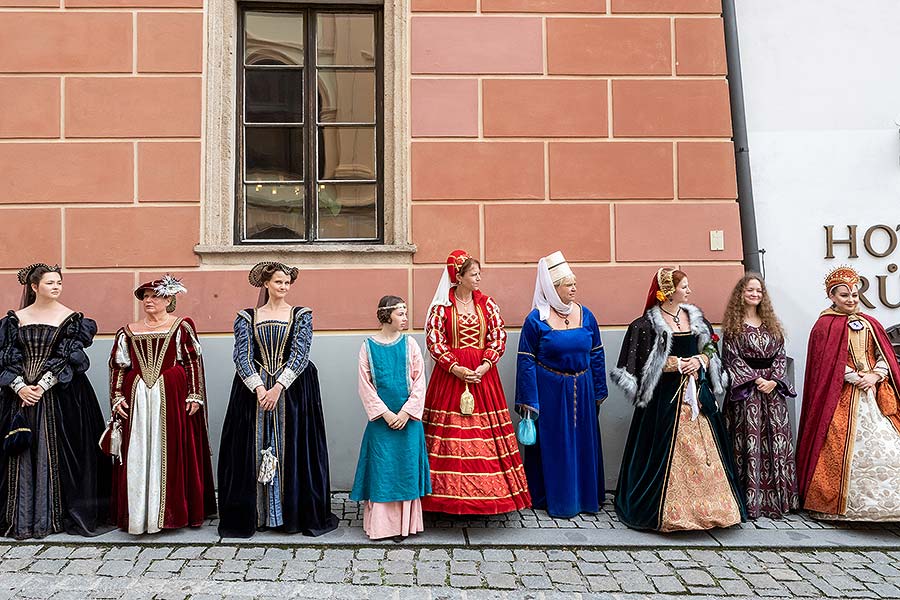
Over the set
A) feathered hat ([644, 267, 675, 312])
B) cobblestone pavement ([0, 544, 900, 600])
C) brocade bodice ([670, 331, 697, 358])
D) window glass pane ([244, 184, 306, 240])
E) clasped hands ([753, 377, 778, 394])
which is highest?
window glass pane ([244, 184, 306, 240])

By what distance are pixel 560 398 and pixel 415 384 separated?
1.07 meters

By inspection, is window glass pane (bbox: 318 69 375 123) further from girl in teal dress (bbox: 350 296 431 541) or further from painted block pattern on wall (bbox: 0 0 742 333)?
girl in teal dress (bbox: 350 296 431 541)

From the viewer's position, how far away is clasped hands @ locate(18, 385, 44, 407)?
420 centimetres

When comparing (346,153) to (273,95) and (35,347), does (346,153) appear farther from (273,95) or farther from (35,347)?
(35,347)

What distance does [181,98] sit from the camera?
17.4 feet

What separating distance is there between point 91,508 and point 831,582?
426 cm

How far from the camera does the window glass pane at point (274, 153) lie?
559 centimetres

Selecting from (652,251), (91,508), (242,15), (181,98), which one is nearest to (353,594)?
(91,508)

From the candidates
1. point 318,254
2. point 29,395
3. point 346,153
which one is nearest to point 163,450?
point 29,395

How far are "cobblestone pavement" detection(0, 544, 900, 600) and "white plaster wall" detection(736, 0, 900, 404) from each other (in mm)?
2241

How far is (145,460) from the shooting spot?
4254mm

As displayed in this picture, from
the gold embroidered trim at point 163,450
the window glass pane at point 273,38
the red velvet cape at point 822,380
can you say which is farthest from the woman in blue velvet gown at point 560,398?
the window glass pane at point 273,38

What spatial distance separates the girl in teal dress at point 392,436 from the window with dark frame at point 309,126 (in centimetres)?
147

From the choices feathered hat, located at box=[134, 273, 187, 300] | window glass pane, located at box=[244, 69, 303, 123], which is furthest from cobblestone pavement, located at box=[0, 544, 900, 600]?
window glass pane, located at box=[244, 69, 303, 123]
